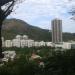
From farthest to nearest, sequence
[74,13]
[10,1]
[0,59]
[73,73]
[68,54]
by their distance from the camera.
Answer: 1. [10,1]
2. [0,59]
3. [74,13]
4. [68,54]
5. [73,73]

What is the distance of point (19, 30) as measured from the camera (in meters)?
49.3

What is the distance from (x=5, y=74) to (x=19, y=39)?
28473 mm

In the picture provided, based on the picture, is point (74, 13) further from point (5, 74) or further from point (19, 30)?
point (19, 30)

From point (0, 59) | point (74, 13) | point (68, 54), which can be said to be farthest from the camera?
point (0, 59)

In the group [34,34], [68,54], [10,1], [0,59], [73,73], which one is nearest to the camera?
[73,73]

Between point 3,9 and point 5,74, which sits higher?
point 3,9

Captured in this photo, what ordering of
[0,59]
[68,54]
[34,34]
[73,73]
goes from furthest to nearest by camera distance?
[34,34] → [0,59] → [68,54] → [73,73]

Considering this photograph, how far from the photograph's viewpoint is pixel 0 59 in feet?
33.1

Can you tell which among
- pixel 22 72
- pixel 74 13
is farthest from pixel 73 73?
pixel 74 13

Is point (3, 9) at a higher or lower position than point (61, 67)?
higher

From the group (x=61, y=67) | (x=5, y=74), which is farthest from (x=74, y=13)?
(x=5, y=74)

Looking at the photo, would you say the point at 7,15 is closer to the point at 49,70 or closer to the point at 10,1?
the point at 10,1

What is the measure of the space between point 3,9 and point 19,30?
38.0 metres

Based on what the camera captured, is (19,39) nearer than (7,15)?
No
